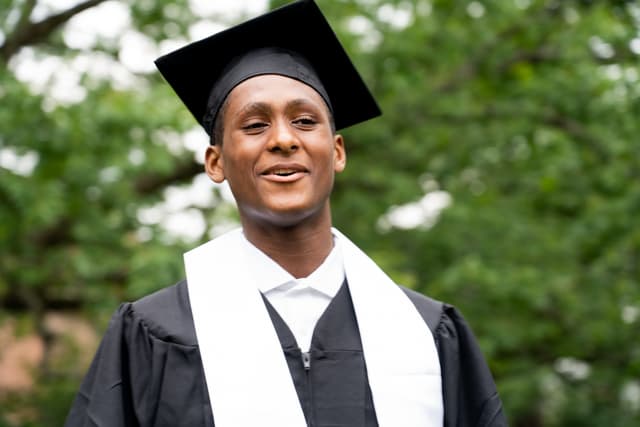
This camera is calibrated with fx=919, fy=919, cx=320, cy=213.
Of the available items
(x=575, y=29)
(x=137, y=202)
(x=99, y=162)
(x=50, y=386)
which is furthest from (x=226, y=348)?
(x=50, y=386)

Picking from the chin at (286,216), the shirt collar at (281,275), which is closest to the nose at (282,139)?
the chin at (286,216)

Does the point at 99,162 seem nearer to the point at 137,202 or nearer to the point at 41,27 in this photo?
the point at 137,202

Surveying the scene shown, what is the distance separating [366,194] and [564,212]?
7.06 feet

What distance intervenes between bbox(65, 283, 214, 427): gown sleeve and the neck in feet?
1.00

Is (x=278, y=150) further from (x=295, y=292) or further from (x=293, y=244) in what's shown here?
(x=295, y=292)

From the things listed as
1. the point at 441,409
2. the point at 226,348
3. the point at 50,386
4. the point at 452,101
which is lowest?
the point at 441,409

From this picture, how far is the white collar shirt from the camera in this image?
8.62 ft

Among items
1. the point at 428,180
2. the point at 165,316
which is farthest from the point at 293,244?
the point at 428,180

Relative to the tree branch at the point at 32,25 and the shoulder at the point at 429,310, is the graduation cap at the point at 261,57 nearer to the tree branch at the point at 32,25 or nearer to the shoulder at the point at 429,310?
the shoulder at the point at 429,310

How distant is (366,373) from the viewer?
2.60 meters

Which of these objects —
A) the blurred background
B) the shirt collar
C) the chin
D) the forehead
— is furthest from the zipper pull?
the blurred background

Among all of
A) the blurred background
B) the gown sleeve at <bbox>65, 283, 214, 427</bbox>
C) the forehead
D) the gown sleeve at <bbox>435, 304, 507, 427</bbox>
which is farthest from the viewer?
the blurred background

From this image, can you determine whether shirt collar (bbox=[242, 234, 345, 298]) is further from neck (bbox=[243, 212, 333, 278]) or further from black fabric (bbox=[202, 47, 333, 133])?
black fabric (bbox=[202, 47, 333, 133])

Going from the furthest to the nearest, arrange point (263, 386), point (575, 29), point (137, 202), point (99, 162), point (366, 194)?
point (366, 194)
point (575, 29)
point (137, 202)
point (99, 162)
point (263, 386)
